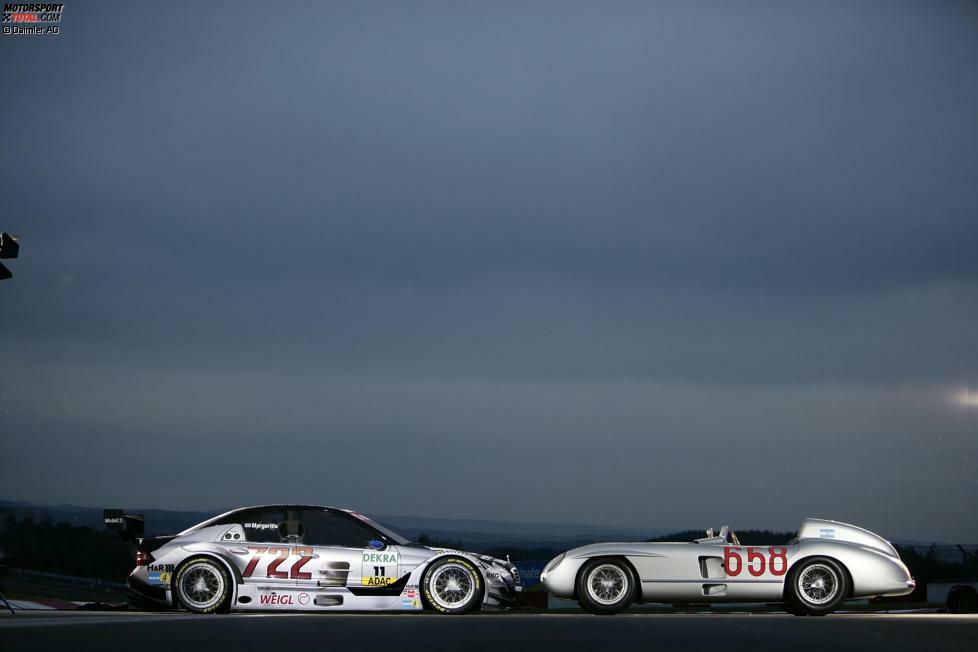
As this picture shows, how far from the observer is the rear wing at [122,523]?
13195 mm

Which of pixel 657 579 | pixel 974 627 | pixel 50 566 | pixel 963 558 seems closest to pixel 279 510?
pixel 657 579

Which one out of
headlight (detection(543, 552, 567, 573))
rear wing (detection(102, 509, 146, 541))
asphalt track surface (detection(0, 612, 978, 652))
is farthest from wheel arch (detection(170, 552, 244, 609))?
headlight (detection(543, 552, 567, 573))

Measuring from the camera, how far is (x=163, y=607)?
42.2 feet

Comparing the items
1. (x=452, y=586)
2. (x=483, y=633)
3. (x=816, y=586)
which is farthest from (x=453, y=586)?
(x=816, y=586)

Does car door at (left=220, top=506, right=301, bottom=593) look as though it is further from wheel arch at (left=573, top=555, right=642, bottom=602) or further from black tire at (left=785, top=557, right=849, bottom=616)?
black tire at (left=785, top=557, right=849, bottom=616)

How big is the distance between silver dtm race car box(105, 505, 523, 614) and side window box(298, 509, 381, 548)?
1.9 inches

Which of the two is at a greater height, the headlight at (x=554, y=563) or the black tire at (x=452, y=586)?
the headlight at (x=554, y=563)

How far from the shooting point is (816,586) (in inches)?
501

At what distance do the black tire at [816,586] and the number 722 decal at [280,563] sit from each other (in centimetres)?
592

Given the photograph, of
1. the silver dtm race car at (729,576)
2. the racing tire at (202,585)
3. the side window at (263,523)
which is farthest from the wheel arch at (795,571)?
the racing tire at (202,585)

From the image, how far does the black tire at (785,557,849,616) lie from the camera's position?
1266 cm

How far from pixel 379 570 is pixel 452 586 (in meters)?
0.93

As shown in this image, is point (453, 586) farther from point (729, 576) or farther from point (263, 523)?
point (729, 576)

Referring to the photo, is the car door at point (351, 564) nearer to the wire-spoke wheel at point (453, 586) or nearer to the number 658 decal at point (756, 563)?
the wire-spoke wheel at point (453, 586)
